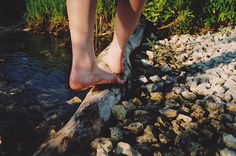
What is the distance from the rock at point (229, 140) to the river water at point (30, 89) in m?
1.00

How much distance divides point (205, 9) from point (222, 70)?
1263 mm

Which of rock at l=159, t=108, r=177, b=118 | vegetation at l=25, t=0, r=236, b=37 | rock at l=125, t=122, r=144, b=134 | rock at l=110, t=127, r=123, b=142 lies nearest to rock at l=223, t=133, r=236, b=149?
rock at l=159, t=108, r=177, b=118

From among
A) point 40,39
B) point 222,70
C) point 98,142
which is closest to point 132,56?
point 222,70

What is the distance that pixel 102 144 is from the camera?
189cm

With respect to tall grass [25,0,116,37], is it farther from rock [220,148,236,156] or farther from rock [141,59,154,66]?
rock [220,148,236,156]

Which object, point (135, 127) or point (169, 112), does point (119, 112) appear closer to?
point (135, 127)

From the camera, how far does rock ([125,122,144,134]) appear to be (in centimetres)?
210

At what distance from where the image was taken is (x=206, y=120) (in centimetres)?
226

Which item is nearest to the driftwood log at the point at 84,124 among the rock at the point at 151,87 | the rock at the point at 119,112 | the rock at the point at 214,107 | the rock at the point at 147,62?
the rock at the point at 119,112

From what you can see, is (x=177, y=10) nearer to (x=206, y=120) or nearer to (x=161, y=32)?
(x=161, y=32)

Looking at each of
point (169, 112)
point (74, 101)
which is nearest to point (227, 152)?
point (169, 112)

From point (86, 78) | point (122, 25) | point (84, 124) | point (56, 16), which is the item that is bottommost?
point (84, 124)

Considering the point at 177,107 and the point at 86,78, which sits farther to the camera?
the point at 177,107

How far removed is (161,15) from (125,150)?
2285 millimetres
